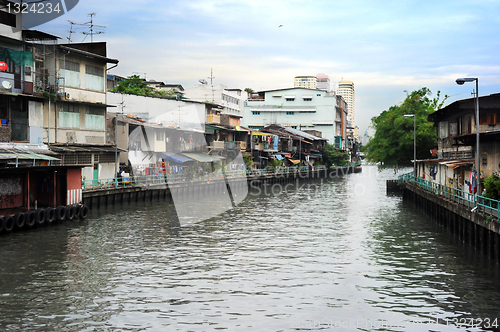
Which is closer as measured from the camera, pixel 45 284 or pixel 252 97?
pixel 45 284

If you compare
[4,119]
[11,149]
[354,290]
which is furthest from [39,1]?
[354,290]

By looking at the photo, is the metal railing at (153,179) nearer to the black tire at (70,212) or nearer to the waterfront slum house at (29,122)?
the waterfront slum house at (29,122)

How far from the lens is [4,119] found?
3906 cm

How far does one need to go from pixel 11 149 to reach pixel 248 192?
35372 millimetres

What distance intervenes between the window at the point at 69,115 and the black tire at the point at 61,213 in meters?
13.0

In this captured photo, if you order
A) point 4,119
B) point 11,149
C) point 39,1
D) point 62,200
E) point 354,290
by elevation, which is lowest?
point 354,290

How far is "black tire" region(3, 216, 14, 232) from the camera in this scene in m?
28.2

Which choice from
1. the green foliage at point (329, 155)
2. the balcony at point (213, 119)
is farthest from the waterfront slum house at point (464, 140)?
the green foliage at point (329, 155)

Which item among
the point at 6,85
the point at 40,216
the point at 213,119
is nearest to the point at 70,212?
the point at 40,216

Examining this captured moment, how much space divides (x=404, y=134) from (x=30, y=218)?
51.3 meters

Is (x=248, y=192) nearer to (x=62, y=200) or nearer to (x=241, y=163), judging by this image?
(x=241, y=163)

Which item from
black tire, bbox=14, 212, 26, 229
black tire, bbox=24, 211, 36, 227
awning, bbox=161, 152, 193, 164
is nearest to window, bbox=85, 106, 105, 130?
awning, bbox=161, 152, 193, 164

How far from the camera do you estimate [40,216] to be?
1226 inches

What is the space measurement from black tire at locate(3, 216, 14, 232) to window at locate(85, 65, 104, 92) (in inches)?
837
